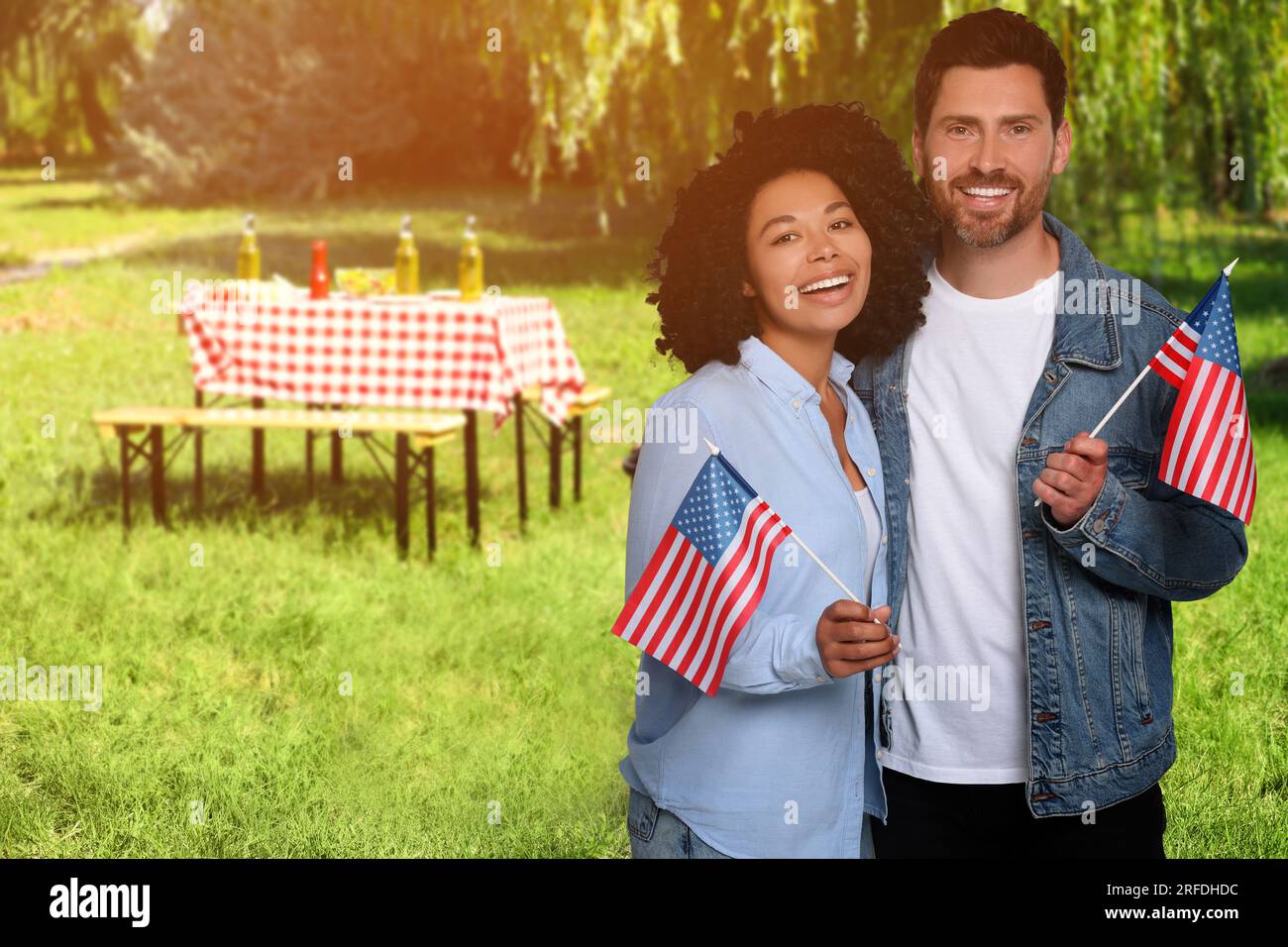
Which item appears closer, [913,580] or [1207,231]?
[913,580]

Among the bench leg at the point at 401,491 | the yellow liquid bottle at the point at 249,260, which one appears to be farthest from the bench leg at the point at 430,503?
the yellow liquid bottle at the point at 249,260

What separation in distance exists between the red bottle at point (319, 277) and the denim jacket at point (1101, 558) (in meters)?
5.60

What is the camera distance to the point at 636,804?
2795mm

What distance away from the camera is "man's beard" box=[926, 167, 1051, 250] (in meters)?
2.96

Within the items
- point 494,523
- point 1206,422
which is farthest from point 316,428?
point 1206,422

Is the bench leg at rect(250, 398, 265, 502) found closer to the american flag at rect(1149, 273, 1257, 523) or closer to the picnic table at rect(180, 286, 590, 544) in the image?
the picnic table at rect(180, 286, 590, 544)

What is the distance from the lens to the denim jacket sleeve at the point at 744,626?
2.55 m

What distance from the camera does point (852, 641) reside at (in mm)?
2455

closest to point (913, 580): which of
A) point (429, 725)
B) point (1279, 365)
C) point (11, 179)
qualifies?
point (429, 725)

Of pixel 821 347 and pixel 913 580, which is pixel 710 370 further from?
pixel 913 580

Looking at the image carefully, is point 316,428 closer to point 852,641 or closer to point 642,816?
point 642,816

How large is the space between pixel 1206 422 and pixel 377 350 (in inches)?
227

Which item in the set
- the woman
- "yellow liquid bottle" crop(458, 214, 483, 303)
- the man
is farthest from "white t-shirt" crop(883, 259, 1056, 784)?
"yellow liquid bottle" crop(458, 214, 483, 303)
